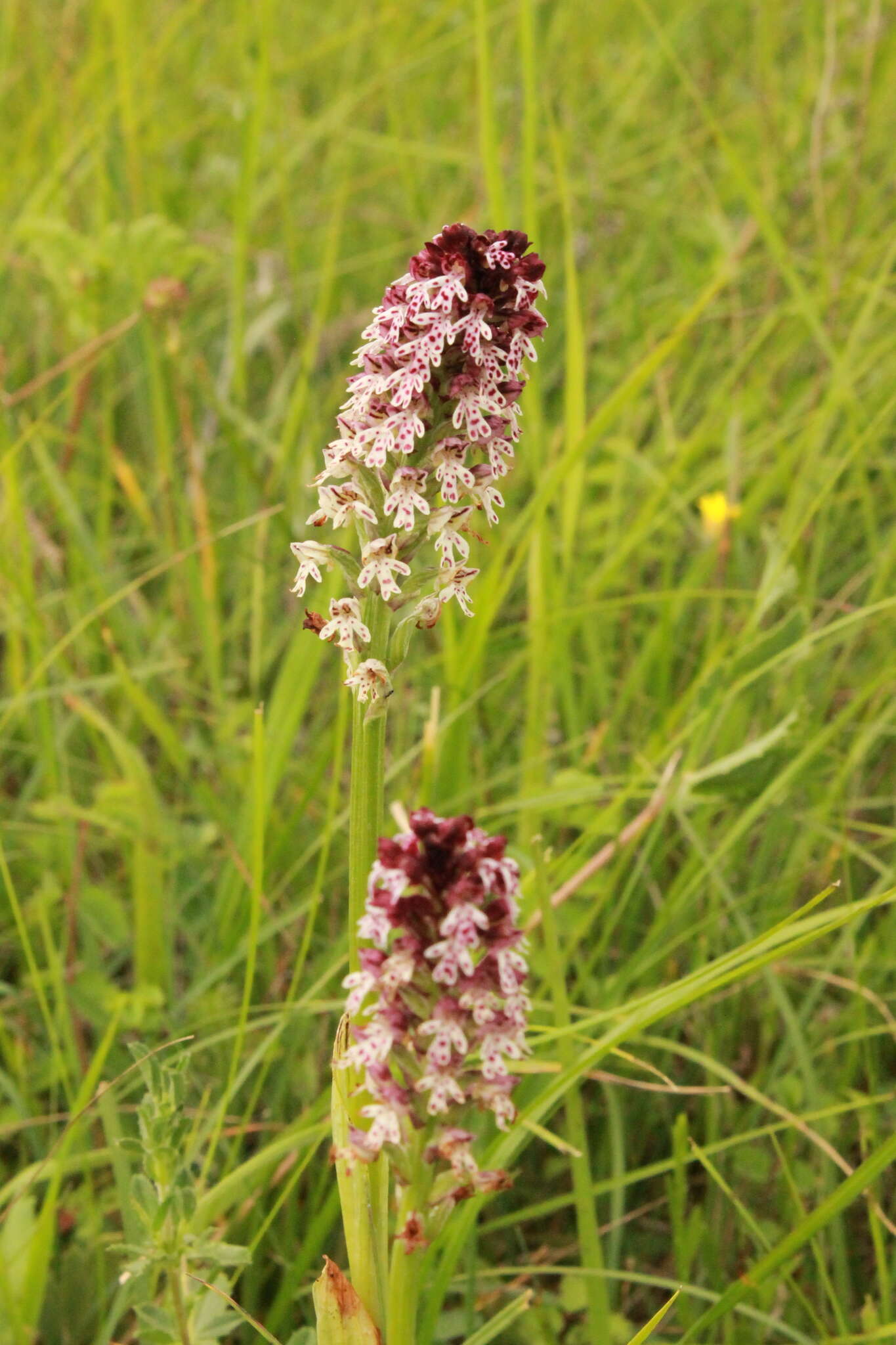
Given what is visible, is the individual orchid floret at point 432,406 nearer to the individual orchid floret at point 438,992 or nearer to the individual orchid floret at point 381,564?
the individual orchid floret at point 381,564

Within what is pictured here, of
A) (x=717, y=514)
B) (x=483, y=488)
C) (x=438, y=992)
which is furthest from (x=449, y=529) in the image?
(x=717, y=514)

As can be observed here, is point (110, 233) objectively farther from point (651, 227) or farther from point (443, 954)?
point (443, 954)

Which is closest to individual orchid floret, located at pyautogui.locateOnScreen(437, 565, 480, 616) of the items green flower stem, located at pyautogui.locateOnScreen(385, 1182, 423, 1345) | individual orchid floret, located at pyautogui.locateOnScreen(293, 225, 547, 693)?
individual orchid floret, located at pyautogui.locateOnScreen(293, 225, 547, 693)

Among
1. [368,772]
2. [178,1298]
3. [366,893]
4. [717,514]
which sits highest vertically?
[717,514]

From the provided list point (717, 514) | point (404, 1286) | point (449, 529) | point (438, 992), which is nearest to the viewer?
point (438, 992)

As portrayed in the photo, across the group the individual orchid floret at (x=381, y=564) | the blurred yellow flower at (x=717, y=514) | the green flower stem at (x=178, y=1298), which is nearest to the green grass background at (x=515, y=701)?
the blurred yellow flower at (x=717, y=514)

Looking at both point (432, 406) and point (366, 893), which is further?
point (366, 893)

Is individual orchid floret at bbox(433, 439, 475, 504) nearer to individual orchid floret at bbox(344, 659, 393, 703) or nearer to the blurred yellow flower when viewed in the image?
individual orchid floret at bbox(344, 659, 393, 703)

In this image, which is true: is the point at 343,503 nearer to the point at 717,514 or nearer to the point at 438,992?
the point at 438,992
